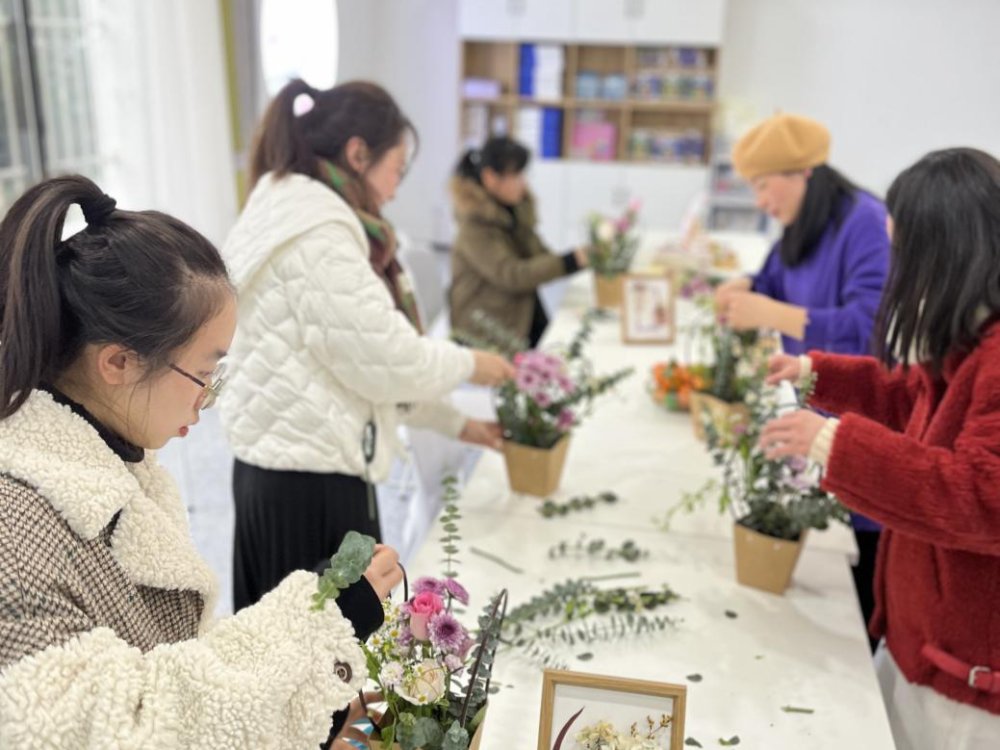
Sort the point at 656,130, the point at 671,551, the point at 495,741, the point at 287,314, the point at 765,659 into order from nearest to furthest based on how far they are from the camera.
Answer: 1. the point at 495,741
2. the point at 765,659
3. the point at 287,314
4. the point at 671,551
5. the point at 656,130

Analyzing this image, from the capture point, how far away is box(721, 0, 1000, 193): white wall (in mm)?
6828

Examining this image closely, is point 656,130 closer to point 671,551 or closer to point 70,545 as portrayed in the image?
point 671,551

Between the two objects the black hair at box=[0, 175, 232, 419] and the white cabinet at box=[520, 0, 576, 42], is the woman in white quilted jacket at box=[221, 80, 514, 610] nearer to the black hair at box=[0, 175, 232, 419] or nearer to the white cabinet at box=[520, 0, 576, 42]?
the black hair at box=[0, 175, 232, 419]

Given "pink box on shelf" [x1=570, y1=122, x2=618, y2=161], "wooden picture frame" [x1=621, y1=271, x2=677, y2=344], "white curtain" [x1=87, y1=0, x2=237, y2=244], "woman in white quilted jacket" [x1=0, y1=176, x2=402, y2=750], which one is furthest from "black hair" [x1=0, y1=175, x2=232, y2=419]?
"pink box on shelf" [x1=570, y1=122, x2=618, y2=161]

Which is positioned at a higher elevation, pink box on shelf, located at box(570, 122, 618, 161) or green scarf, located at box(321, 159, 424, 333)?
green scarf, located at box(321, 159, 424, 333)

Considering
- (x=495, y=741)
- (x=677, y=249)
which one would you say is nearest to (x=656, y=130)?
(x=677, y=249)

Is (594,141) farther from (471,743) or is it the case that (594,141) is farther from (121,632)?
(121,632)

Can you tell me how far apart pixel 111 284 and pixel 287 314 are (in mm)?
754

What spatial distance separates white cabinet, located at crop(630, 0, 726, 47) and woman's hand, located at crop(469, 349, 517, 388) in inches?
215

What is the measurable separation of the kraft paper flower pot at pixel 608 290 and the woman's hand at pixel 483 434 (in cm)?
172

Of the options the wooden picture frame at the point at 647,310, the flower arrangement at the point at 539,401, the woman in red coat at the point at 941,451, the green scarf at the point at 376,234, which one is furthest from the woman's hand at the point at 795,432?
the wooden picture frame at the point at 647,310

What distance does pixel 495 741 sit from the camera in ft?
4.34

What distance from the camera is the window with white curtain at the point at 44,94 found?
151 inches

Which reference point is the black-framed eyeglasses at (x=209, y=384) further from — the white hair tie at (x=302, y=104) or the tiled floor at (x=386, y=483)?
the tiled floor at (x=386, y=483)
